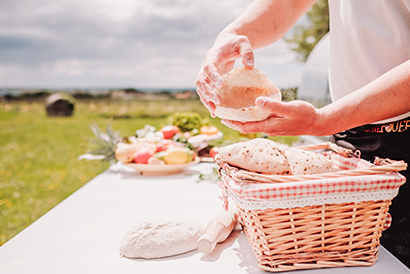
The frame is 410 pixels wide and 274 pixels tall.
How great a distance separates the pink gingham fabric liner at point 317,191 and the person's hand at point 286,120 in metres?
0.21

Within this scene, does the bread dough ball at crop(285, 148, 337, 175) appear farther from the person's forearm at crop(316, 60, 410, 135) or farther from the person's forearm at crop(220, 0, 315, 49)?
the person's forearm at crop(220, 0, 315, 49)

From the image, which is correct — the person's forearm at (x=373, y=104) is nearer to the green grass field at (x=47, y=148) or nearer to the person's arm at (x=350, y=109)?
the person's arm at (x=350, y=109)

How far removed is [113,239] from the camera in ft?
3.84

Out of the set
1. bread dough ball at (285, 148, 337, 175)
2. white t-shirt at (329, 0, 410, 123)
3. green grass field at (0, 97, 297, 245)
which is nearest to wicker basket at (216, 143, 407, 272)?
bread dough ball at (285, 148, 337, 175)

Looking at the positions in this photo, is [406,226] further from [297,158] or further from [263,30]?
[263,30]

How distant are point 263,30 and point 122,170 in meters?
1.50

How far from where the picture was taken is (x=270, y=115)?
1015 millimetres

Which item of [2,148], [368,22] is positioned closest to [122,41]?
[2,148]

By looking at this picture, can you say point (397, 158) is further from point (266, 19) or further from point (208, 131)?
point (208, 131)

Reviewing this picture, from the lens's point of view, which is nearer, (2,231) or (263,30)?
(263,30)

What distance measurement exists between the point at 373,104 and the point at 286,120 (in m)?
0.27

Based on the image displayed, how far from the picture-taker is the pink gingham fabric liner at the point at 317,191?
83cm

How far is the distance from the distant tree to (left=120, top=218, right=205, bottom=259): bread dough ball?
34.6 ft

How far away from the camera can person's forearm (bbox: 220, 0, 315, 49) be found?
1.36 m
